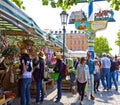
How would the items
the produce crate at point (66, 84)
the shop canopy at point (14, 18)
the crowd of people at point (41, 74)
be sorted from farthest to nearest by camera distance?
1. the produce crate at point (66, 84)
2. the crowd of people at point (41, 74)
3. the shop canopy at point (14, 18)

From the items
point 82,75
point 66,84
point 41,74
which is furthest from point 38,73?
point 66,84

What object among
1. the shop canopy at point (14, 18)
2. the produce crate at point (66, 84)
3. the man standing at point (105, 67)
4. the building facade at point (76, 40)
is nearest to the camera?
the shop canopy at point (14, 18)

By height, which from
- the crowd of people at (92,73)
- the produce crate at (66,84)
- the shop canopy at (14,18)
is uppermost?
the shop canopy at (14,18)

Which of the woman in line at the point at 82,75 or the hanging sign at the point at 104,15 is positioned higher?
the hanging sign at the point at 104,15

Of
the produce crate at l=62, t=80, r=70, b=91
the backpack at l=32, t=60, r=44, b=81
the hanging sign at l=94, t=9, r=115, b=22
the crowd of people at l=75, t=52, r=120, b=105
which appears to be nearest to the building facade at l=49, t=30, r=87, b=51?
the hanging sign at l=94, t=9, r=115, b=22

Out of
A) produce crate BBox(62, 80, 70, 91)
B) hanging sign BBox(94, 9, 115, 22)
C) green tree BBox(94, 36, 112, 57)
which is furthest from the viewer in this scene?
green tree BBox(94, 36, 112, 57)

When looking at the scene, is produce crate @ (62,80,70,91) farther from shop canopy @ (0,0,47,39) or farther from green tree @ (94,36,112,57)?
green tree @ (94,36,112,57)

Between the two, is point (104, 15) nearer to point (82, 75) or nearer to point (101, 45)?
point (82, 75)

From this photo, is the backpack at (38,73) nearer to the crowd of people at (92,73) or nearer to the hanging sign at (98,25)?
the crowd of people at (92,73)

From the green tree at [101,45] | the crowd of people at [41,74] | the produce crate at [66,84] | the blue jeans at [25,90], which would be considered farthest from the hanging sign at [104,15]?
the green tree at [101,45]

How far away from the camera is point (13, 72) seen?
10.4 m

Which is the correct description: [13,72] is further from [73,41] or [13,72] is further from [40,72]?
[73,41]

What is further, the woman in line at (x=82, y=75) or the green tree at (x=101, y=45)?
the green tree at (x=101, y=45)

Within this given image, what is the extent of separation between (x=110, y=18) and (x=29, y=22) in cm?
1140
